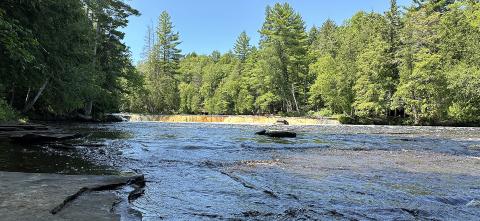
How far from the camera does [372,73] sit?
151 feet

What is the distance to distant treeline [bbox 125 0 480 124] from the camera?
39594 millimetres

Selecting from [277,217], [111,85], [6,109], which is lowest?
[277,217]

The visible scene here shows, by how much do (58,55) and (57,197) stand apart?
34.8 ft

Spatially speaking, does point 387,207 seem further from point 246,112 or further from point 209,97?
point 209,97

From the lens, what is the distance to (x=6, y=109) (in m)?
21.9

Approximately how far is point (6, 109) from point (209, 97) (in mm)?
62138

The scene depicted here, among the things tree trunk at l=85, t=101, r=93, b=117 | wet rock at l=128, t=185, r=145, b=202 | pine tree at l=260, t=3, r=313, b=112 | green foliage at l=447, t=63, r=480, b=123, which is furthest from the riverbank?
wet rock at l=128, t=185, r=145, b=202

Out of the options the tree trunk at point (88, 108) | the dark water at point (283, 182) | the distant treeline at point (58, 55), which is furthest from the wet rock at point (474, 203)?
the tree trunk at point (88, 108)

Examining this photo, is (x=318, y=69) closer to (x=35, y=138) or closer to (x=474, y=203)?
(x=35, y=138)

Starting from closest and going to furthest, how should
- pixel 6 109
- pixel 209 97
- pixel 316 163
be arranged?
pixel 316 163 → pixel 6 109 → pixel 209 97

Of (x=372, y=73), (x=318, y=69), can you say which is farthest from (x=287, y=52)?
(x=372, y=73)

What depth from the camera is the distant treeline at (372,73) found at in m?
39.6

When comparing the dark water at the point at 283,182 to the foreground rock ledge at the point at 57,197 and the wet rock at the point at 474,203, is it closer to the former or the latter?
the wet rock at the point at 474,203

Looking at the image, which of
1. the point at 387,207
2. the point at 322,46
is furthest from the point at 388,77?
the point at 387,207
